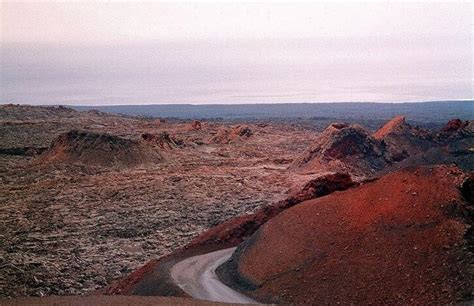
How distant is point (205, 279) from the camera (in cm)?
1750

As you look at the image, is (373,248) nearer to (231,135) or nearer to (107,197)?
(107,197)

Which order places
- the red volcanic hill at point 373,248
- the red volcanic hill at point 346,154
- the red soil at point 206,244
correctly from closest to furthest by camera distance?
1. the red volcanic hill at point 373,248
2. the red soil at point 206,244
3. the red volcanic hill at point 346,154

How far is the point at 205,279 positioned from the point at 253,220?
6.21m

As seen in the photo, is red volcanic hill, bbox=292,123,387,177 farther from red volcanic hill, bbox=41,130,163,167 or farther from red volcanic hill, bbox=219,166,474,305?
red volcanic hill, bbox=219,166,474,305

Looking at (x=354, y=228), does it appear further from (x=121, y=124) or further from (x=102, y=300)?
(x=121, y=124)

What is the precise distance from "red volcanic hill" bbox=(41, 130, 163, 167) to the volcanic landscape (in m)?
0.13

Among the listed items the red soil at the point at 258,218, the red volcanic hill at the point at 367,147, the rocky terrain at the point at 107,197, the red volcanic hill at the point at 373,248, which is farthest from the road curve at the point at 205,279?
the red volcanic hill at the point at 367,147

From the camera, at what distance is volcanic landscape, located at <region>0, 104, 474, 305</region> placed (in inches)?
579

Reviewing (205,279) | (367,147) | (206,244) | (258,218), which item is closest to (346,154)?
(367,147)

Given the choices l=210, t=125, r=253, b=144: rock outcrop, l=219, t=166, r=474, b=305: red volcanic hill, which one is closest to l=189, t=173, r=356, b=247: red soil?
l=219, t=166, r=474, b=305: red volcanic hill

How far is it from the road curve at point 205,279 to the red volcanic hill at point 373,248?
0.53 meters

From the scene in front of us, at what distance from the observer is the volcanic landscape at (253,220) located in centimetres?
1470

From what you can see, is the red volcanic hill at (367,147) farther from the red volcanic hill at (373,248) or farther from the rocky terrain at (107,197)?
the red volcanic hill at (373,248)

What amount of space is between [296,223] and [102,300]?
715 cm
